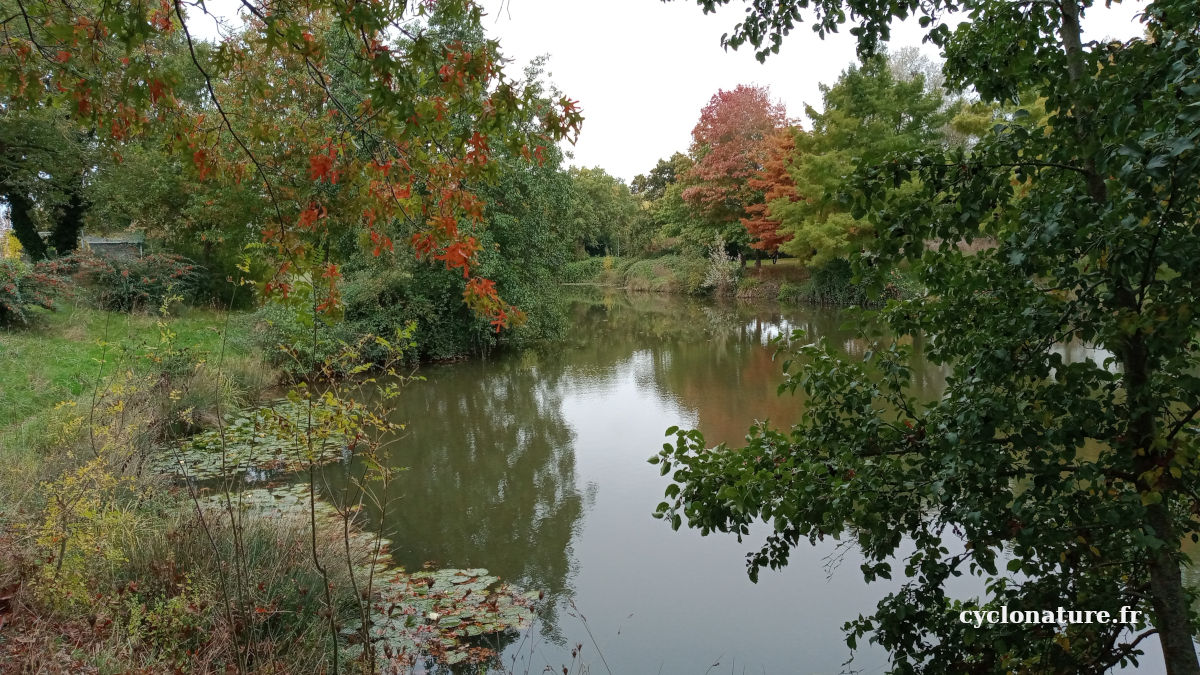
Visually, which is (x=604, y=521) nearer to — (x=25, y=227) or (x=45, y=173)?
(x=45, y=173)

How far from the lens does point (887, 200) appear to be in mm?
1795

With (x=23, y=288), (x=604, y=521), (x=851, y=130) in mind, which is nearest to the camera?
(x=604, y=521)

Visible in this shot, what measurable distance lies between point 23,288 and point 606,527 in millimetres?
9882

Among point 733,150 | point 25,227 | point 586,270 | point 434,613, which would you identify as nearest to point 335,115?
point 434,613

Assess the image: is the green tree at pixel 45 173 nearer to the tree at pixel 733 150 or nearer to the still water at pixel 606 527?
the still water at pixel 606 527

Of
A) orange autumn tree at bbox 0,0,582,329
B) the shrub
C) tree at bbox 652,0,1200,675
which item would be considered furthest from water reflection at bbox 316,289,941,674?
the shrub

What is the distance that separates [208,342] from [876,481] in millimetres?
11967

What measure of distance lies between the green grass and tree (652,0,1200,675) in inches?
208

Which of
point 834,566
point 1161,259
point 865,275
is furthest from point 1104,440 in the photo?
point 834,566

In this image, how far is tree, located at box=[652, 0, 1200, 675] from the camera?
1418 mm

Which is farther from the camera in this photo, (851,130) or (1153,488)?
(851,130)

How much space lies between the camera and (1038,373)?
1.63 metres

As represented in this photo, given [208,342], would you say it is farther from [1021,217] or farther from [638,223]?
[638,223]

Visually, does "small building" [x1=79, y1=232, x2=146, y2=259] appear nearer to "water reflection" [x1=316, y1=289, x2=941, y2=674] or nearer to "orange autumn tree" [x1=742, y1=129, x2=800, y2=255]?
"water reflection" [x1=316, y1=289, x2=941, y2=674]
